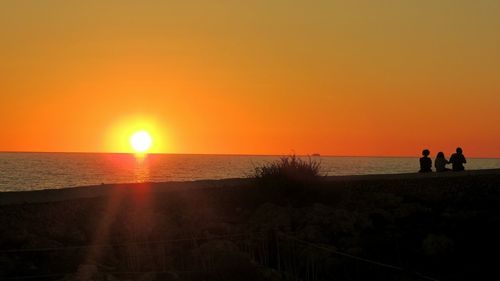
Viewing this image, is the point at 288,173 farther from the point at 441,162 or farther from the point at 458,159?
the point at 458,159

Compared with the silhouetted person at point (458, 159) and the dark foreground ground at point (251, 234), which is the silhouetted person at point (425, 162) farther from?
the dark foreground ground at point (251, 234)

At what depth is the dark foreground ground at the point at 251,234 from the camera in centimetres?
1034

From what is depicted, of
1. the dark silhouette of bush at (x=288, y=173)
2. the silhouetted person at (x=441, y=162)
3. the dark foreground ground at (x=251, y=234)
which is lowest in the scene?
the dark foreground ground at (x=251, y=234)

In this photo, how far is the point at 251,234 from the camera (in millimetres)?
12297

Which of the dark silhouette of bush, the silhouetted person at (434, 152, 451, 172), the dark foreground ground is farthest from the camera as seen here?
the silhouetted person at (434, 152, 451, 172)

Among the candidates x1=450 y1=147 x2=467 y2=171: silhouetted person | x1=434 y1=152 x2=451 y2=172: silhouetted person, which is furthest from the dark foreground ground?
x1=450 y1=147 x2=467 y2=171: silhouetted person

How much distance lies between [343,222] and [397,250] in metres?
2.02

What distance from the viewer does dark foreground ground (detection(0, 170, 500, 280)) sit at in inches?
407

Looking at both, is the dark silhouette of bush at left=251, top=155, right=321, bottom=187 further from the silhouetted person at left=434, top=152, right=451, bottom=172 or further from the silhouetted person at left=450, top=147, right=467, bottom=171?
the silhouetted person at left=450, top=147, right=467, bottom=171

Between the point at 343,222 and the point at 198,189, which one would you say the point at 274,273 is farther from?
the point at 198,189

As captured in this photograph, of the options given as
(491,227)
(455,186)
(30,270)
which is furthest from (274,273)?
(455,186)

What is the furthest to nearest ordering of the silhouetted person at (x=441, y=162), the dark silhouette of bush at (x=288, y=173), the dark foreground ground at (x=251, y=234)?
the silhouetted person at (x=441, y=162)
the dark silhouette of bush at (x=288, y=173)
the dark foreground ground at (x=251, y=234)

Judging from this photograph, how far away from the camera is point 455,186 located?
19.5 meters

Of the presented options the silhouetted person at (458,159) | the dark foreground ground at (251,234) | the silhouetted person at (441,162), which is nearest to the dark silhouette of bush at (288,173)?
the dark foreground ground at (251,234)
